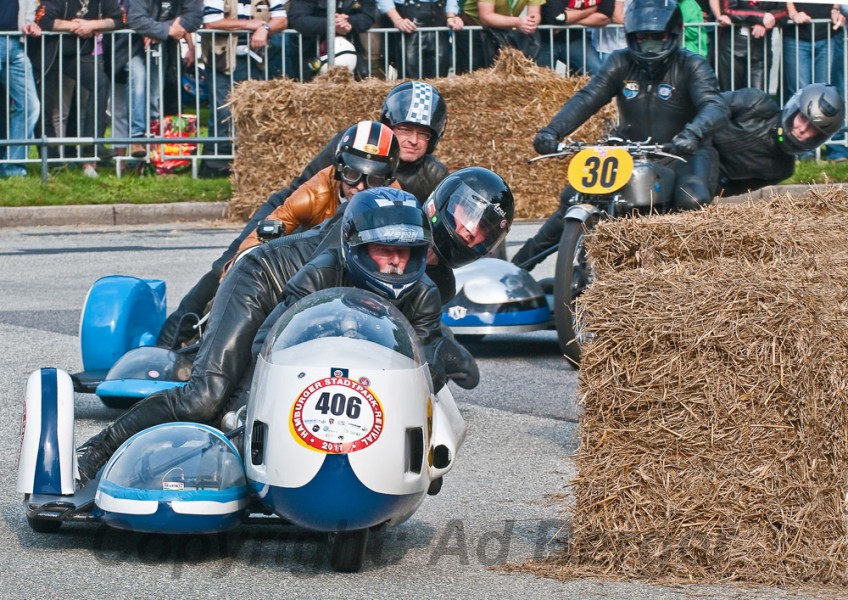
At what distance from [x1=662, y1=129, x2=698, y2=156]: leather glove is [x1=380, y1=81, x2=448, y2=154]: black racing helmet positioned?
139 centimetres

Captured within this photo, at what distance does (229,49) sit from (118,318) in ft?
29.7

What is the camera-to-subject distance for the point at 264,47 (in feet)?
54.6

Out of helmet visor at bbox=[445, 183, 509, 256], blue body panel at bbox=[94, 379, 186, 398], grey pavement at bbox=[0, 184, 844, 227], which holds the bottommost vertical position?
grey pavement at bbox=[0, 184, 844, 227]

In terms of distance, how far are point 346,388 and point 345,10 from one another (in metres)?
12.0

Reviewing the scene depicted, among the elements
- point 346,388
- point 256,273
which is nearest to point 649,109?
point 256,273

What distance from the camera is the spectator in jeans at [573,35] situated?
53.5 ft

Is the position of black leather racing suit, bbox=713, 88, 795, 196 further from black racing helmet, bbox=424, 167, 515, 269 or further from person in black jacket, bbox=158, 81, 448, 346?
black racing helmet, bbox=424, 167, 515, 269

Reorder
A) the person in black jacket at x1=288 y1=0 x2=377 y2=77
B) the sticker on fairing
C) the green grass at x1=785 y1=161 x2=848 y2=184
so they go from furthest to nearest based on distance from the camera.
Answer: the green grass at x1=785 y1=161 x2=848 y2=184 < the person in black jacket at x1=288 y1=0 x2=377 y2=77 < the sticker on fairing

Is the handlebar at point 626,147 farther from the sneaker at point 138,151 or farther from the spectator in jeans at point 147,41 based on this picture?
the sneaker at point 138,151

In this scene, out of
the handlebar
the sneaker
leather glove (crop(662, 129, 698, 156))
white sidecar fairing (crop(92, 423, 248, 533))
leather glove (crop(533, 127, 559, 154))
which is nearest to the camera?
white sidecar fairing (crop(92, 423, 248, 533))

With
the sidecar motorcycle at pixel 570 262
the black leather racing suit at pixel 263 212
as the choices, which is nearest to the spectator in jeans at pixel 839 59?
the sidecar motorcycle at pixel 570 262

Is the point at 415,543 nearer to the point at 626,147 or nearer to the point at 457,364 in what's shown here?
the point at 457,364

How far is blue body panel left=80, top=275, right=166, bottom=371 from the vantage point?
7.89 meters

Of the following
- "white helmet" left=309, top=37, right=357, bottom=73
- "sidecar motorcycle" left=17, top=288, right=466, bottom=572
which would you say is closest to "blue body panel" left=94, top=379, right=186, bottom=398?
"sidecar motorcycle" left=17, top=288, right=466, bottom=572
